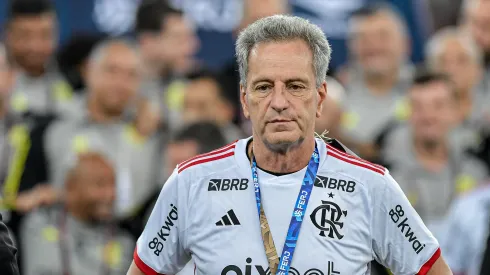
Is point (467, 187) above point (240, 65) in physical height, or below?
below

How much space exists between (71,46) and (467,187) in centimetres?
377

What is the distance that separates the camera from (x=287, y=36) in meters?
4.84

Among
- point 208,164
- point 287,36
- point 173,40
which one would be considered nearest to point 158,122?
point 173,40

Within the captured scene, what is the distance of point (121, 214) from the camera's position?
28.8ft

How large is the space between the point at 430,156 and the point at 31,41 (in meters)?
3.44

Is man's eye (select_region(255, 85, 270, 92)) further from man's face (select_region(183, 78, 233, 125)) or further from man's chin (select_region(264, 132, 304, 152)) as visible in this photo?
man's face (select_region(183, 78, 233, 125))

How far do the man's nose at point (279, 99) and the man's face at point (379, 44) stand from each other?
5.48 metres

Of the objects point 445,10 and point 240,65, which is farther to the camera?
point 445,10

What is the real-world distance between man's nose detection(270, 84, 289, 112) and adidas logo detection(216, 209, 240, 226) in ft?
1.70

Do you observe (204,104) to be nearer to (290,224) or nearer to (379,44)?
(379,44)

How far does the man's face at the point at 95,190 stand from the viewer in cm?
855

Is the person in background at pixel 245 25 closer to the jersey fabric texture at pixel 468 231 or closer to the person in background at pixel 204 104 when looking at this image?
the person in background at pixel 204 104

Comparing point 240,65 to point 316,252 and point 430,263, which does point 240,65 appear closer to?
point 316,252

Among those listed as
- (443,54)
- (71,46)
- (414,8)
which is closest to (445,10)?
(414,8)
